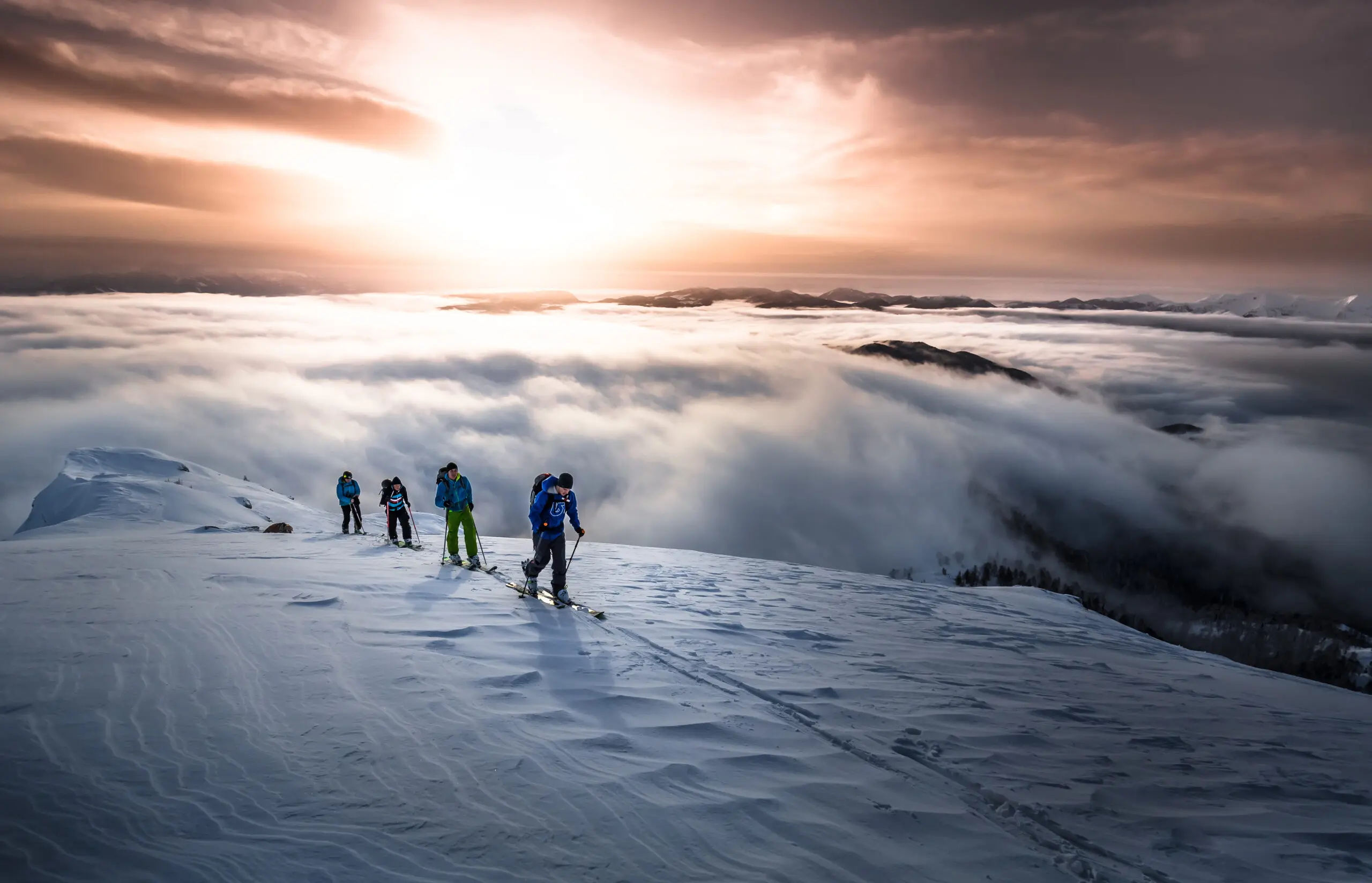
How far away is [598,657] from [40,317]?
11081 inches

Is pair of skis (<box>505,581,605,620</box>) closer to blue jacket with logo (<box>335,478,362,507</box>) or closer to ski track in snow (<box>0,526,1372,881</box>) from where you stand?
ski track in snow (<box>0,526,1372,881</box>)

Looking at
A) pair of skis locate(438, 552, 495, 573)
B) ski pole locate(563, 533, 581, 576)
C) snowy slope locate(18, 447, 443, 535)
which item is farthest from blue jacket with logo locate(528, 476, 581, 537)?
snowy slope locate(18, 447, 443, 535)

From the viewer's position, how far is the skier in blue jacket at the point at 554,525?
11516 mm

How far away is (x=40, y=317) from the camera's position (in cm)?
19400

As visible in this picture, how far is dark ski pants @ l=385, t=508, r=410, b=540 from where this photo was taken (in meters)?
17.8

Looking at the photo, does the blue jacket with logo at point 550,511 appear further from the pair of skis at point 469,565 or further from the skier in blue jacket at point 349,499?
the skier in blue jacket at point 349,499

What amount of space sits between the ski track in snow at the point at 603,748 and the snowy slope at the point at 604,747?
33 mm

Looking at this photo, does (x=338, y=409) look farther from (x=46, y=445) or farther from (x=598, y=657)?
(x=598, y=657)

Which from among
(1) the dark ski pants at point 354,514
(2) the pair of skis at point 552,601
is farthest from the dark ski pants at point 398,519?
(2) the pair of skis at point 552,601

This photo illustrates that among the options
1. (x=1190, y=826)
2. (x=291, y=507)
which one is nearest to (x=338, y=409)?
(x=291, y=507)

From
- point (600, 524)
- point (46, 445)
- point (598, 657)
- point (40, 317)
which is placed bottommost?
point (600, 524)

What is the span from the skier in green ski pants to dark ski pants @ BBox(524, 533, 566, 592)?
3951 millimetres

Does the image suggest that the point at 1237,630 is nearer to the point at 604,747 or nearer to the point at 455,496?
the point at 455,496

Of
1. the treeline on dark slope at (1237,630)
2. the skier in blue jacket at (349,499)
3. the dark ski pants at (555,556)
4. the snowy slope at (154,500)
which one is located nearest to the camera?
the dark ski pants at (555,556)
